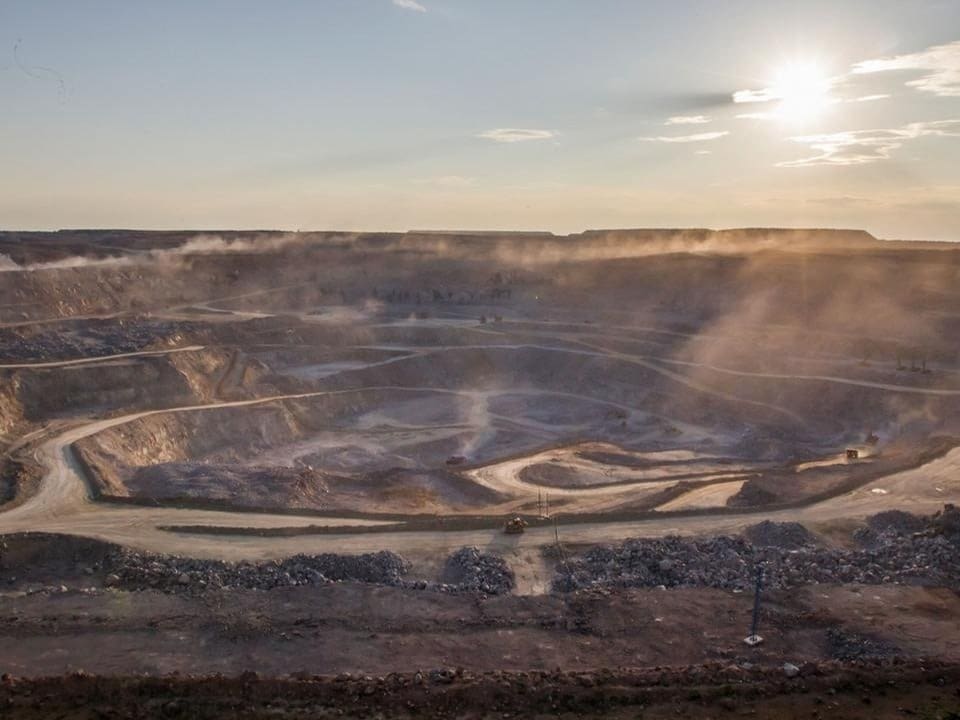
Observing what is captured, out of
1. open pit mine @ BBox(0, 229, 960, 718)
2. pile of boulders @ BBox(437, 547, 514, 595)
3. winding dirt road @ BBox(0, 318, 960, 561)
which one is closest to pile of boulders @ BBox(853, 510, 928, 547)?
open pit mine @ BBox(0, 229, 960, 718)

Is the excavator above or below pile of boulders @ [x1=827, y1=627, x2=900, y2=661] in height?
above

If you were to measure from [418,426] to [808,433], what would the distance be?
25824 millimetres

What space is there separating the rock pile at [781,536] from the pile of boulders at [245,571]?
11.8 metres

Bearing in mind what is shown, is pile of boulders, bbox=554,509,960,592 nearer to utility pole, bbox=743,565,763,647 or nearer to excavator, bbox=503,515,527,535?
utility pole, bbox=743,565,763,647

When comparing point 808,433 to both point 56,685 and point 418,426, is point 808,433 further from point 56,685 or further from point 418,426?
point 56,685

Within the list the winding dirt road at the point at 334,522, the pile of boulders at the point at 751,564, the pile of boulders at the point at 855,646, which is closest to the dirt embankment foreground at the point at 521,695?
the pile of boulders at the point at 855,646

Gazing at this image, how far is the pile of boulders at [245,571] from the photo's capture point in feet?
78.3

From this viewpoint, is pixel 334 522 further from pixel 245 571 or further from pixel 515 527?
pixel 515 527

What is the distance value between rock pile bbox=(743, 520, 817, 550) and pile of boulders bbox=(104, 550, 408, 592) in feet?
38.7

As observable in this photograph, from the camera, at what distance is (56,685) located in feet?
59.5

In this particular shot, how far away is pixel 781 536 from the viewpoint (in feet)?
88.1

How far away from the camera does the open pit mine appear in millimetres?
19312

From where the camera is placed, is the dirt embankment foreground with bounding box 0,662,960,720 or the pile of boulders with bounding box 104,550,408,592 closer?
the dirt embankment foreground with bounding box 0,662,960,720

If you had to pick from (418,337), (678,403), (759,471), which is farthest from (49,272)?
(759,471)
